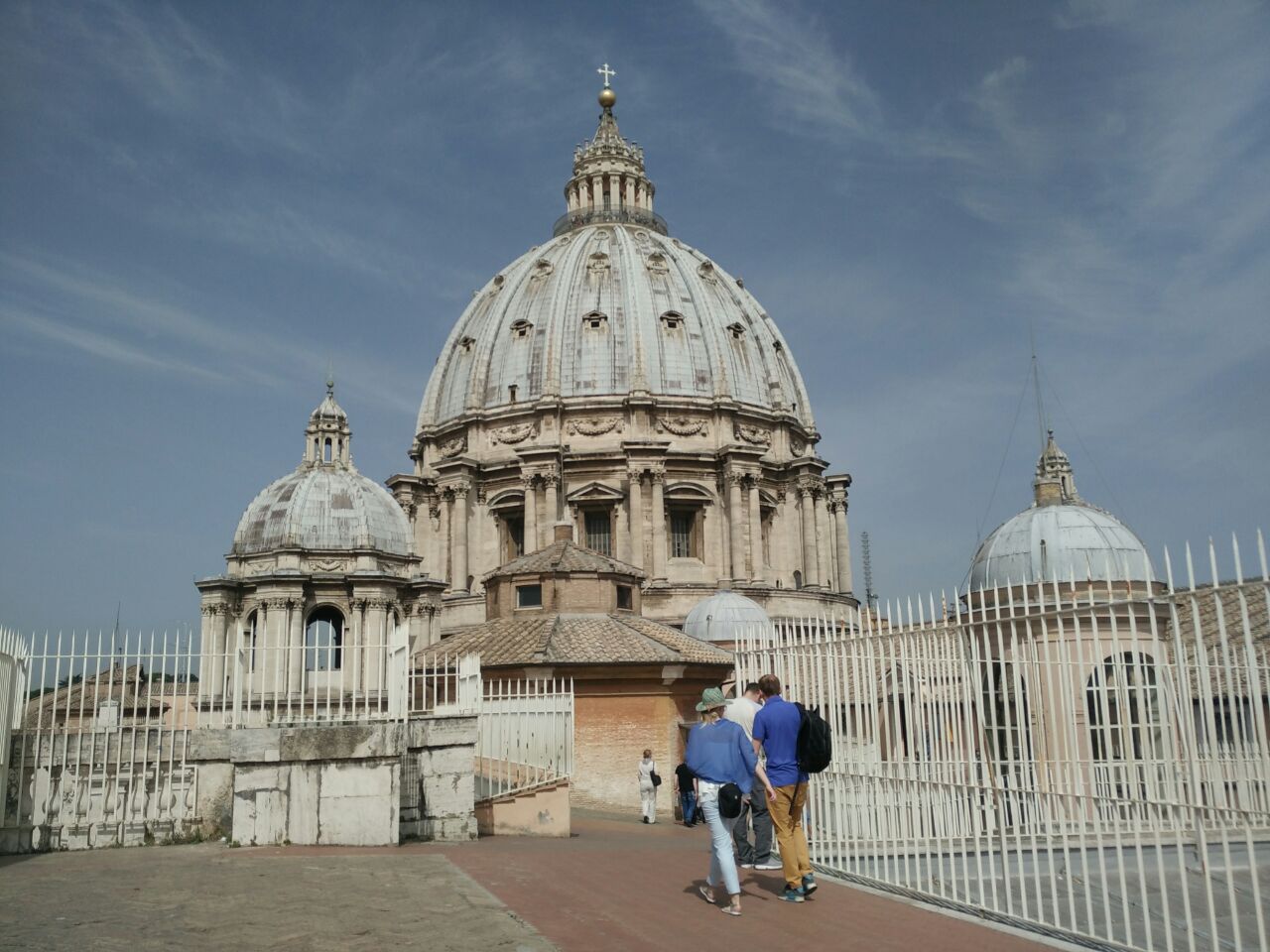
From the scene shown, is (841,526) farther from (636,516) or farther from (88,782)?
(88,782)

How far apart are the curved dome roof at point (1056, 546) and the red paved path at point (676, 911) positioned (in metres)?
18.2

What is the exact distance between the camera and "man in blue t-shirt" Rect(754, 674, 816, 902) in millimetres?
9320

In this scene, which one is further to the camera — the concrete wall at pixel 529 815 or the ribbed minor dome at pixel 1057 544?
the ribbed minor dome at pixel 1057 544

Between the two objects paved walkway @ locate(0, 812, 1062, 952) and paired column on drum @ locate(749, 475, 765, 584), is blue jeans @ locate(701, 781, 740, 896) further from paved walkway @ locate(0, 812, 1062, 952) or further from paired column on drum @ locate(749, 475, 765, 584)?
paired column on drum @ locate(749, 475, 765, 584)

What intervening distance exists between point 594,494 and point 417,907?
44.1m

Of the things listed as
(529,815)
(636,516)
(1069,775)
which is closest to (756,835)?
(1069,775)

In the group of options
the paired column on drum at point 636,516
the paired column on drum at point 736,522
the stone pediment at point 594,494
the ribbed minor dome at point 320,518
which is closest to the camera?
the ribbed minor dome at point 320,518

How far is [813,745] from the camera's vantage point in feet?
31.2

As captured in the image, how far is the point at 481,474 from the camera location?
181 ft

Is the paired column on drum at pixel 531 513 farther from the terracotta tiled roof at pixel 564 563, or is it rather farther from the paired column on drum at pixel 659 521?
the terracotta tiled roof at pixel 564 563

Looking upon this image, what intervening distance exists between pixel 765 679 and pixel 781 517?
4712 centimetres

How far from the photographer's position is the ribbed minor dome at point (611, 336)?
187 feet

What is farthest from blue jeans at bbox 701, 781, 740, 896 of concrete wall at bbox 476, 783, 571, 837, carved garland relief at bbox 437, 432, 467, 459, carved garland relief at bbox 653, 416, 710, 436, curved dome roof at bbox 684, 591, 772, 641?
carved garland relief at bbox 437, 432, 467, 459

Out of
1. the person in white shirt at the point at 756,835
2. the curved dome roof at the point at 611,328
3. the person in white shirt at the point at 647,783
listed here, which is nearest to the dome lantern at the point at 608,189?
the curved dome roof at the point at 611,328
